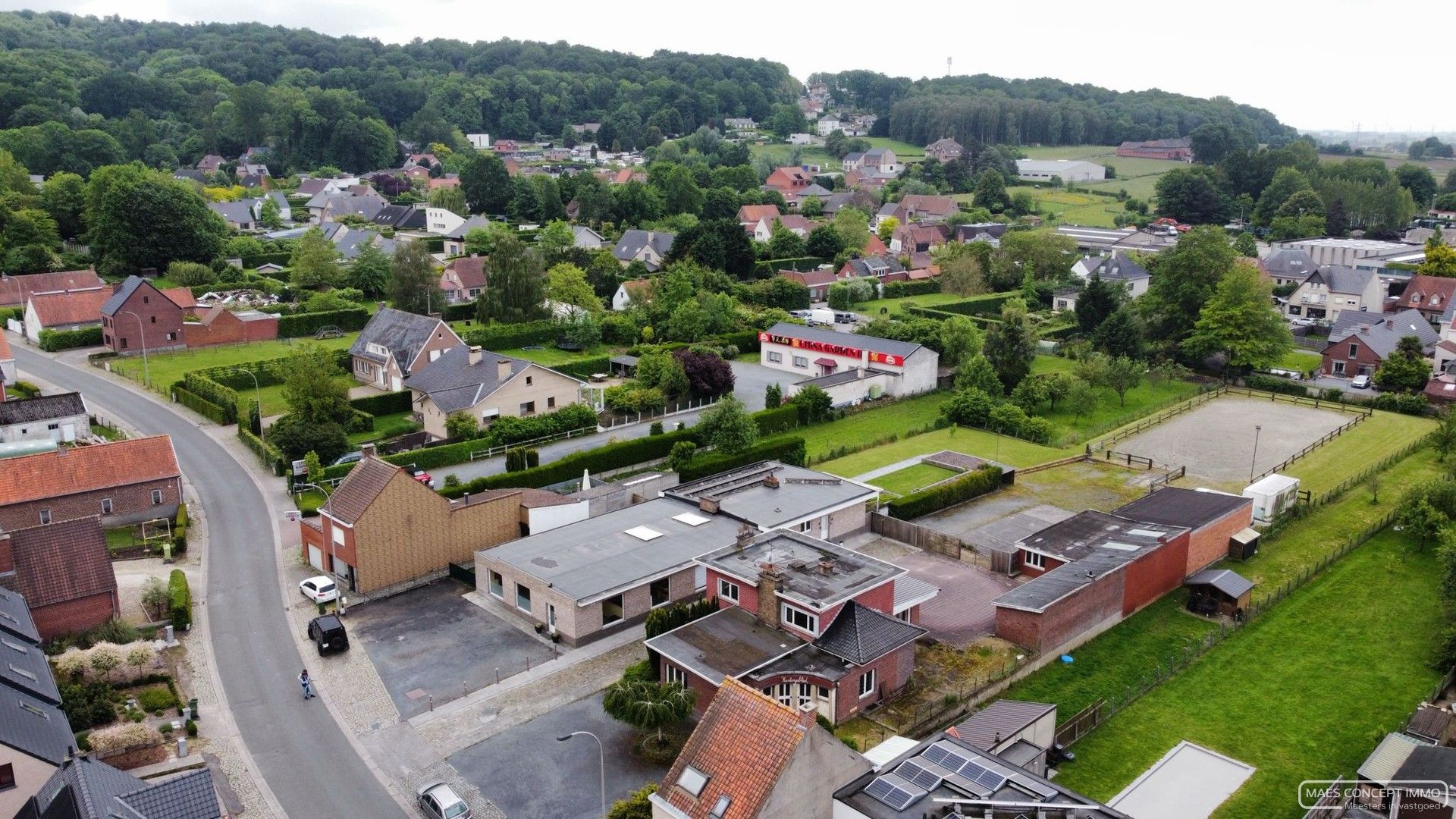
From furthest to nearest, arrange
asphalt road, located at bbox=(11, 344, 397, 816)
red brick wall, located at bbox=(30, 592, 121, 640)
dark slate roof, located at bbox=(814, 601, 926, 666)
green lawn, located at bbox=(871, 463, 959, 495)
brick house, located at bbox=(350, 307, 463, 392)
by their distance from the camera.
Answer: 1. brick house, located at bbox=(350, 307, 463, 392)
2. green lawn, located at bbox=(871, 463, 959, 495)
3. red brick wall, located at bbox=(30, 592, 121, 640)
4. dark slate roof, located at bbox=(814, 601, 926, 666)
5. asphalt road, located at bbox=(11, 344, 397, 816)

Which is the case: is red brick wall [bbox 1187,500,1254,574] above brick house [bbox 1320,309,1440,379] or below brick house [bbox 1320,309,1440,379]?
below

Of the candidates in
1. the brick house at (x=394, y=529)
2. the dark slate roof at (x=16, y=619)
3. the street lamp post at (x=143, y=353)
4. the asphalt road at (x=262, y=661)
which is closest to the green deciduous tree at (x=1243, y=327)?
the brick house at (x=394, y=529)

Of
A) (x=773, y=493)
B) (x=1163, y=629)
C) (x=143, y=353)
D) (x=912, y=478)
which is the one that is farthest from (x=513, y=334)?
(x=1163, y=629)

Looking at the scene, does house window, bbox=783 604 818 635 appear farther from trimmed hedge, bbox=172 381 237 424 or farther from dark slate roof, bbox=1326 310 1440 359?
dark slate roof, bbox=1326 310 1440 359

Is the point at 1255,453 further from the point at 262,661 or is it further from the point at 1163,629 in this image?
the point at 262,661

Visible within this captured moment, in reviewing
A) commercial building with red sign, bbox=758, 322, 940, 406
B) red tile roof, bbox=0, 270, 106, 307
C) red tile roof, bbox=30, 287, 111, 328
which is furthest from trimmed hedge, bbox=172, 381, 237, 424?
commercial building with red sign, bbox=758, 322, 940, 406

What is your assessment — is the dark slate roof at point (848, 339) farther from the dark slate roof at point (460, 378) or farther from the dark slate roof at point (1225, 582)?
the dark slate roof at point (1225, 582)
